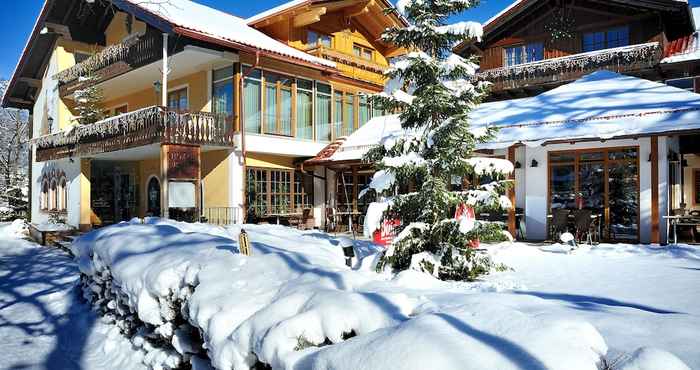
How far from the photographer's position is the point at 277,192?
15898 millimetres

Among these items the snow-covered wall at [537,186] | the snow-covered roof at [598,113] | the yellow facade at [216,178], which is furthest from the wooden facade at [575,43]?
the yellow facade at [216,178]

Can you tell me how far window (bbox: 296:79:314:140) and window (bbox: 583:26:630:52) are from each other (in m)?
10.3

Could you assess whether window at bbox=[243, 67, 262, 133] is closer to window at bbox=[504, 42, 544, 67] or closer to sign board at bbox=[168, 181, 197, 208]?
sign board at bbox=[168, 181, 197, 208]

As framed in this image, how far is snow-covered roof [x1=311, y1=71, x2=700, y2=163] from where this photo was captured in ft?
33.0

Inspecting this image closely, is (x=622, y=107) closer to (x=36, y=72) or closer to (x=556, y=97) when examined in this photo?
(x=556, y=97)

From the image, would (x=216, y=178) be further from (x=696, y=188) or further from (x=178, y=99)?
(x=696, y=188)

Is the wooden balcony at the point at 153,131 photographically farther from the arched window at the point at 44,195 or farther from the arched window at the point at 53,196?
the arched window at the point at 44,195

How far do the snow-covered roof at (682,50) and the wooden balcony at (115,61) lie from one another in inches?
662

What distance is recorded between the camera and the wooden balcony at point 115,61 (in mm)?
14227

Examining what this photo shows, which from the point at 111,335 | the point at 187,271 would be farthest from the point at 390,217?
the point at 111,335

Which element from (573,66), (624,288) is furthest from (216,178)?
(573,66)

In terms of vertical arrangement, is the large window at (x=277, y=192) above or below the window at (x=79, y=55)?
below

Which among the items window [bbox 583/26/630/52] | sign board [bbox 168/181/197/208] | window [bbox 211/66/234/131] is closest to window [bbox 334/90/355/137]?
window [bbox 211/66/234/131]

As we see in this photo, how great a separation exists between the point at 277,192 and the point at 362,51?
7.94 metres
